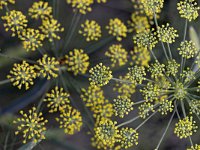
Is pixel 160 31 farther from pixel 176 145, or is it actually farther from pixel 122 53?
pixel 176 145

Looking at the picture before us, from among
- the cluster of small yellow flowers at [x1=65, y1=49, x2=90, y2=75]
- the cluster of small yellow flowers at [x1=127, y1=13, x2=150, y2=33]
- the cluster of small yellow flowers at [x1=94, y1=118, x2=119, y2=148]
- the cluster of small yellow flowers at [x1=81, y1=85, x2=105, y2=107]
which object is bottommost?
the cluster of small yellow flowers at [x1=94, y1=118, x2=119, y2=148]

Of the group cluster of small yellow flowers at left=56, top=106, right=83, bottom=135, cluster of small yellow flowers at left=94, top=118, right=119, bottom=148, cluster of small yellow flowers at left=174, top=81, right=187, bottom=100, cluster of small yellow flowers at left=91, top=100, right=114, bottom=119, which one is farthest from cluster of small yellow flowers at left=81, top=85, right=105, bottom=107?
cluster of small yellow flowers at left=174, top=81, right=187, bottom=100

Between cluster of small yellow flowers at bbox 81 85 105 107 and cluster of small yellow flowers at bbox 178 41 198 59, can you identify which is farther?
cluster of small yellow flowers at bbox 81 85 105 107

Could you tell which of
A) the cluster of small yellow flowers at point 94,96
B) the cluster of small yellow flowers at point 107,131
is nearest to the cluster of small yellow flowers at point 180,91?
the cluster of small yellow flowers at point 107,131

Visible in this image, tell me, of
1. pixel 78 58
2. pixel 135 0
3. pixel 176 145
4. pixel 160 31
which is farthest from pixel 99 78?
pixel 176 145

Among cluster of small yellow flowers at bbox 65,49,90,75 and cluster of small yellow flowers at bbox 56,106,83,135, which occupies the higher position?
cluster of small yellow flowers at bbox 65,49,90,75

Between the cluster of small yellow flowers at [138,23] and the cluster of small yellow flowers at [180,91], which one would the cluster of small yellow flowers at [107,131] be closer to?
the cluster of small yellow flowers at [180,91]

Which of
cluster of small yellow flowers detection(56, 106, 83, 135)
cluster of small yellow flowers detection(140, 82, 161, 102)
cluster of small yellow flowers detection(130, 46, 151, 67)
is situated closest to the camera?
cluster of small yellow flowers detection(140, 82, 161, 102)

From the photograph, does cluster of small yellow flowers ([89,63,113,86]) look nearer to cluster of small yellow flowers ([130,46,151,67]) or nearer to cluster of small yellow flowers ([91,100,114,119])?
cluster of small yellow flowers ([91,100,114,119])

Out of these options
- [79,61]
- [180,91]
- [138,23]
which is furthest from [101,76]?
[138,23]
